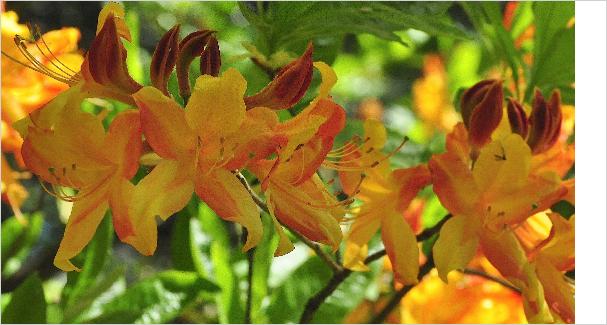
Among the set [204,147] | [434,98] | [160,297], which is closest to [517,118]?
[204,147]

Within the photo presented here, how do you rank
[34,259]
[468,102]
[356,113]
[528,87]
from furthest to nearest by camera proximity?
[356,113] → [34,259] → [528,87] → [468,102]

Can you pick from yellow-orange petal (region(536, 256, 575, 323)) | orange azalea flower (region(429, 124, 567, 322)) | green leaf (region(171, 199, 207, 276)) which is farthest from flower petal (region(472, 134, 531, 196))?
green leaf (region(171, 199, 207, 276))

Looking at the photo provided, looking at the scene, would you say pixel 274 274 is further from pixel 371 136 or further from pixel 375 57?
pixel 375 57

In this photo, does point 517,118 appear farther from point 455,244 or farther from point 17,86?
point 17,86

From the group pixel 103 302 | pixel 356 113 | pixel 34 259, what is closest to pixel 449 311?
pixel 103 302

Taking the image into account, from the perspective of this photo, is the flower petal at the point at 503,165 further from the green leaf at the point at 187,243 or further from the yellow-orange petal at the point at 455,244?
the green leaf at the point at 187,243

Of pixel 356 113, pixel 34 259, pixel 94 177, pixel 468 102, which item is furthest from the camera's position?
pixel 356 113

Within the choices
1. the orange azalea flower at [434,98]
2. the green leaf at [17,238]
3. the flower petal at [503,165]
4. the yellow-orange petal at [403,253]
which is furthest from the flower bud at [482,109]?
the orange azalea flower at [434,98]
